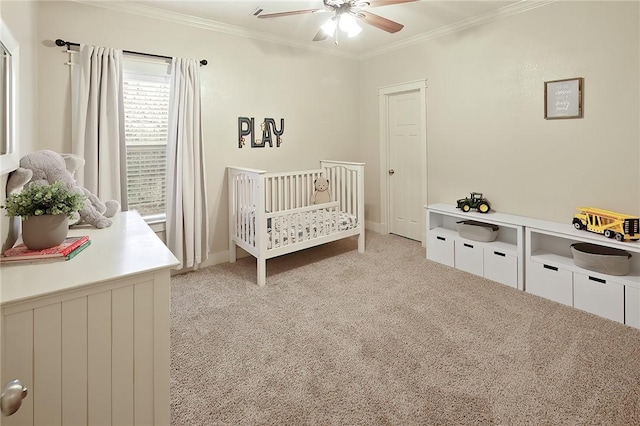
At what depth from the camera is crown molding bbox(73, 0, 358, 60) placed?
289cm

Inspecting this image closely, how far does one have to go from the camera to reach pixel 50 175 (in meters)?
1.65

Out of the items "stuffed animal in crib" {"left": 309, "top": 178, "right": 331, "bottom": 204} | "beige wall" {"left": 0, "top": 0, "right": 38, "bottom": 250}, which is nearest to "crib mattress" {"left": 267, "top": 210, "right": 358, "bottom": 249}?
"stuffed animal in crib" {"left": 309, "top": 178, "right": 331, "bottom": 204}

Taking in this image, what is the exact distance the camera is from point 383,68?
14.6 ft

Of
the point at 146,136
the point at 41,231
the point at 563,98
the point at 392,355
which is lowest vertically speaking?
the point at 392,355

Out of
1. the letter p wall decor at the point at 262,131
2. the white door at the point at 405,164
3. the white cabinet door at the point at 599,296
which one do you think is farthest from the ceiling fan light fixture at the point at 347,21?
the white cabinet door at the point at 599,296

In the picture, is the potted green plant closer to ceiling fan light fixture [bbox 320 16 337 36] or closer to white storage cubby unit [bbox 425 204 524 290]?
ceiling fan light fixture [bbox 320 16 337 36]

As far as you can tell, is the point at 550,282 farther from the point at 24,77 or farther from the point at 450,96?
the point at 24,77

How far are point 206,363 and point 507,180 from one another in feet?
9.89

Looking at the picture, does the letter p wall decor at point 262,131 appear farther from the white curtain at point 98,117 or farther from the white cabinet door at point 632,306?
the white cabinet door at point 632,306

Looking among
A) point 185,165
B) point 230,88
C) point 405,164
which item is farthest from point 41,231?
point 405,164

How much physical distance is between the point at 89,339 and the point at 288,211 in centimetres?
A: 224

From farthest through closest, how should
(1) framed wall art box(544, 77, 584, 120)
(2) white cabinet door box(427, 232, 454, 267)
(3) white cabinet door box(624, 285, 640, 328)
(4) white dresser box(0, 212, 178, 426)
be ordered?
(2) white cabinet door box(427, 232, 454, 267) < (1) framed wall art box(544, 77, 584, 120) < (3) white cabinet door box(624, 285, 640, 328) < (4) white dresser box(0, 212, 178, 426)

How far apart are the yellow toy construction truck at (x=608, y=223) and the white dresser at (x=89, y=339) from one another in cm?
284

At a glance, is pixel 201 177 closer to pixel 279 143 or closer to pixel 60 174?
pixel 279 143
